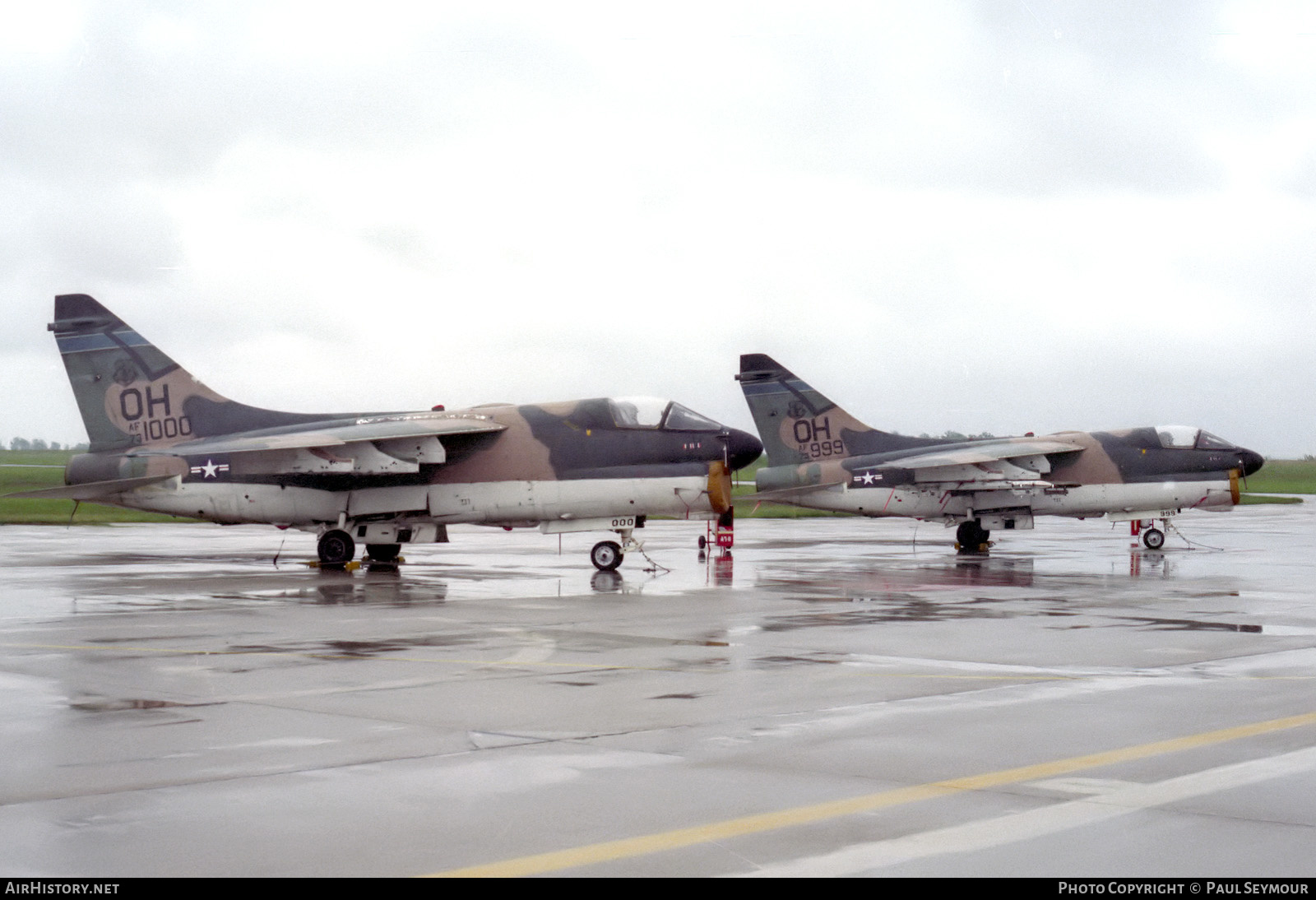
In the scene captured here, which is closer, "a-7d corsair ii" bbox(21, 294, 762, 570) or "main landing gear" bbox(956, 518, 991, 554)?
"a-7d corsair ii" bbox(21, 294, 762, 570)

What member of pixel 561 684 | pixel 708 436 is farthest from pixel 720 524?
pixel 561 684

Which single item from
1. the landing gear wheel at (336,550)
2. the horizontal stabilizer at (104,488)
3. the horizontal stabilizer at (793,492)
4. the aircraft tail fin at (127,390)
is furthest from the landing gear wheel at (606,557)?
the horizontal stabilizer at (104,488)

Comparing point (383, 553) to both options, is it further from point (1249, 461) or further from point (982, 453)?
point (1249, 461)

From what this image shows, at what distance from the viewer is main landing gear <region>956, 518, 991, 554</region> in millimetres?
31438

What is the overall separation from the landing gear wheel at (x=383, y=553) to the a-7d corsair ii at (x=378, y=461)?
4 centimetres

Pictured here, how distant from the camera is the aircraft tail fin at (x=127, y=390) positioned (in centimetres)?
2617

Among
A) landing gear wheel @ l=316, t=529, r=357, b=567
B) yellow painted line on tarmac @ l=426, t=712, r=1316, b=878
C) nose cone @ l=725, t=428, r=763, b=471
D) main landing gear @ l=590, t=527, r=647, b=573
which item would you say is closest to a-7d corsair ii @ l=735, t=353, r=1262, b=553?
nose cone @ l=725, t=428, r=763, b=471

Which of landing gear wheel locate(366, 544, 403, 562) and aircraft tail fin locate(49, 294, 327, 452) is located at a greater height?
aircraft tail fin locate(49, 294, 327, 452)

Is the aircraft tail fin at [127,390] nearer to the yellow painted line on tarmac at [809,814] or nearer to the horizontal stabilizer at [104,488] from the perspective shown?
the horizontal stabilizer at [104,488]

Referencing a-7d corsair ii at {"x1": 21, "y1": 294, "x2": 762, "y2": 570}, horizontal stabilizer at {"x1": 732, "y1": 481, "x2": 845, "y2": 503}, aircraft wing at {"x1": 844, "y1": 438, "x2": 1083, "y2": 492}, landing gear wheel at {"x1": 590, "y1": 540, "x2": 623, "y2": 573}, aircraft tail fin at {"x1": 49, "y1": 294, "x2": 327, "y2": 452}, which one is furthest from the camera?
horizontal stabilizer at {"x1": 732, "y1": 481, "x2": 845, "y2": 503}

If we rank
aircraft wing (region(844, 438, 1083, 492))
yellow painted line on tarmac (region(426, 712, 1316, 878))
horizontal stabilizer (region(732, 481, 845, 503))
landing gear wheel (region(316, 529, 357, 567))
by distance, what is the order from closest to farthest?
yellow painted line on tarmac (region(426, 712, 1316, 878))
landing gear wheel (region(316, 529, 357, 567))
aircraft wing (region(844, 438, 1083, 492))
horizontal stabilizer (region(732, 481, 845, 503))

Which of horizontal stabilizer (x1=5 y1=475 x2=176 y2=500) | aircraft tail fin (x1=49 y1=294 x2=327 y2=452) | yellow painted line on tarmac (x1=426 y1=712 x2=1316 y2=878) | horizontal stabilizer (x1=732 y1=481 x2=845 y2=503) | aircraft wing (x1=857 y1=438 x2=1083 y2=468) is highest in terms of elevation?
aircraft tail fin (x1=49 y1=294 x2=327 y2=452)

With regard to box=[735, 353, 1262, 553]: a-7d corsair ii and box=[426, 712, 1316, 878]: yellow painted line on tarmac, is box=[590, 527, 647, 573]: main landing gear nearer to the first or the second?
box=[735, 353, 1262, 553]: a-7d corsair ii

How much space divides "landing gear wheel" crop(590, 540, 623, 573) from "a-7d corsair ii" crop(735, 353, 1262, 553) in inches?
325
